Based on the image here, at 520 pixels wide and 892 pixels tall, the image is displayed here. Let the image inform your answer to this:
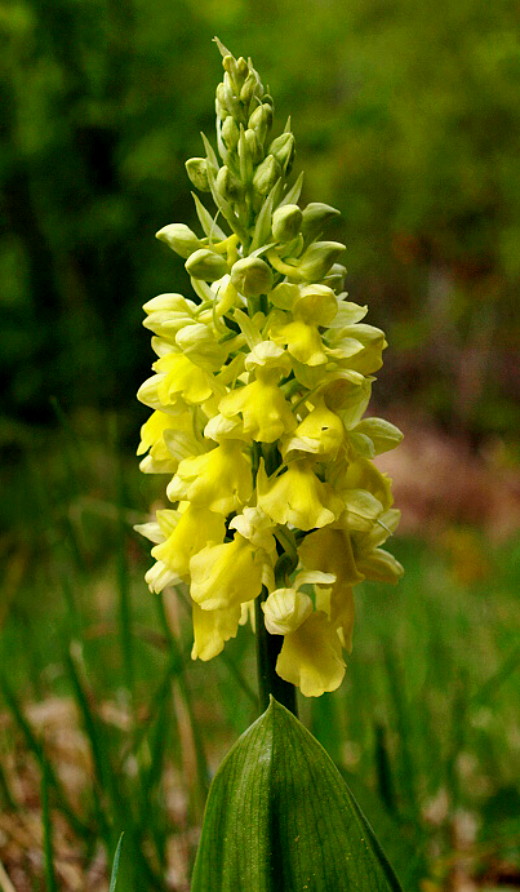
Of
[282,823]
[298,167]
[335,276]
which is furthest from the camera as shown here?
[298,167]

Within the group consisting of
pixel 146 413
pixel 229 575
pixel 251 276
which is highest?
pixel 146 413

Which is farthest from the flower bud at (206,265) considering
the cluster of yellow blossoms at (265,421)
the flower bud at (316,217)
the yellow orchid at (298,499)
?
the yellow orchid at (298,499)

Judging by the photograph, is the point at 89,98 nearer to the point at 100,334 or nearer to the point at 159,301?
the point at 100,334

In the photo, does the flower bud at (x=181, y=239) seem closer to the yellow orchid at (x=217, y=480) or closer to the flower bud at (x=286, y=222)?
the flower bud at (x=286, y=222)

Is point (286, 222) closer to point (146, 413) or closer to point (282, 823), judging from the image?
point (282, 823)

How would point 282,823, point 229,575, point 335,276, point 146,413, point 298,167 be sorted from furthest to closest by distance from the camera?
point 298,167
point 146,413
point 335,276
point 229,575
point 282,823

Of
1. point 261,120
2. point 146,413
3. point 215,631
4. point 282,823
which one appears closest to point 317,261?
point 261,120
